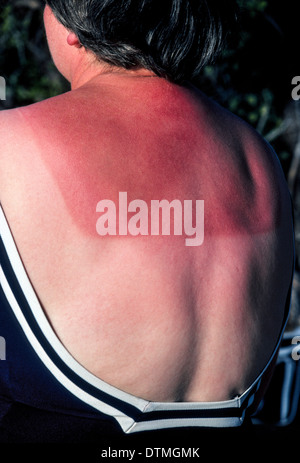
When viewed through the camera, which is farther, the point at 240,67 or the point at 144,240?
the point at 240,67

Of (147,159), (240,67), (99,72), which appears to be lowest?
(147,159)

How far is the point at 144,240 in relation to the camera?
96 centimetres

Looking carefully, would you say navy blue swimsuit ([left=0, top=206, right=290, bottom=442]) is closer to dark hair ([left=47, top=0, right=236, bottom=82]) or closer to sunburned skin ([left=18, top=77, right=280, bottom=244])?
sunburned skin ([left=18, top=77, right=280, bottom=244])

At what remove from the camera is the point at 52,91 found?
11.4ft

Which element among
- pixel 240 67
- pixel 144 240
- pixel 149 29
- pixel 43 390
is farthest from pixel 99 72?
pixel 240 67

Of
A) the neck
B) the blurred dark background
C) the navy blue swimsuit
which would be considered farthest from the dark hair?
the blurred dark background

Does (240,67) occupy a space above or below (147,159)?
above

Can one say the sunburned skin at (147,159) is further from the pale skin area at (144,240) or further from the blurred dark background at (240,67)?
the blurred dark background at (240,67)

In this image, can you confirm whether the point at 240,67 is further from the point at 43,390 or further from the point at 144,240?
the point at 43,390

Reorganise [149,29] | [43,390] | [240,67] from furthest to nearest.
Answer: [240,67]
[149,29]
[43,390]

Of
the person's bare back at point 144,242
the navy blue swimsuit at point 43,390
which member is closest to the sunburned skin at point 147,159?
the person's bare back at point 144,242

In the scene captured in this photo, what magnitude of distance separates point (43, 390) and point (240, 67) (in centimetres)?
297

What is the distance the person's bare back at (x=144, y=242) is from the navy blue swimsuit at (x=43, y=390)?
2cm

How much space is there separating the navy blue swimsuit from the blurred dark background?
269 cm
